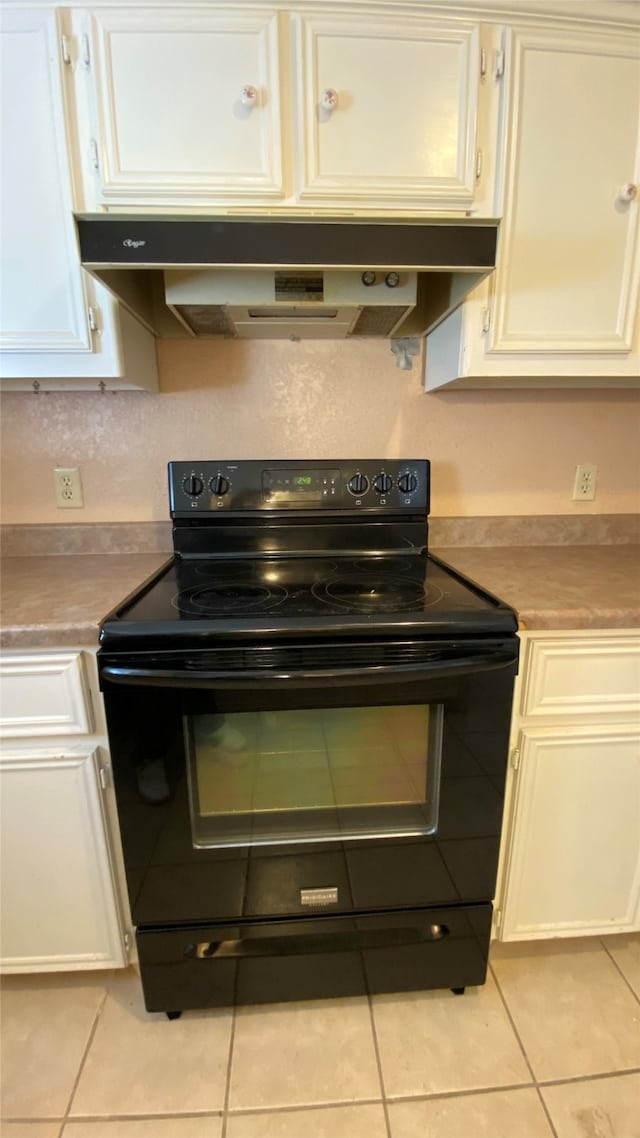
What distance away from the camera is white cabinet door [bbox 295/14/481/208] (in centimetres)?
102

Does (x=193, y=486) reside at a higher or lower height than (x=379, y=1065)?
higher

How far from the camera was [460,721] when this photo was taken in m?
0.97

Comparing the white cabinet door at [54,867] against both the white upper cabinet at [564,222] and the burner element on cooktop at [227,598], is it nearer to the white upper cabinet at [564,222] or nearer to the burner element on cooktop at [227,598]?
the burner element on cooktop at [227,598]

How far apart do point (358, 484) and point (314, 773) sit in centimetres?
75

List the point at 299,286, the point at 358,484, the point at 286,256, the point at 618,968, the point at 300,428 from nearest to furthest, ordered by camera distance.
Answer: the point at 286,256 < the point at 299,286 < the point at 618,968 < the point at 358,484 < the point at 300,428

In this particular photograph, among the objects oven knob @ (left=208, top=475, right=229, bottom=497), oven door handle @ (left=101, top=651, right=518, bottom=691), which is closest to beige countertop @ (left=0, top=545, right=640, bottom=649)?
oven door handle @ (left=101, top=651, right=518, bottom=691)

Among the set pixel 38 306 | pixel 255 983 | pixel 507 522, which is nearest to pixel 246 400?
pixel 38 306

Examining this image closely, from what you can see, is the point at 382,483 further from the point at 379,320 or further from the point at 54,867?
the point at 54,867

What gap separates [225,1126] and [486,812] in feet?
2.57

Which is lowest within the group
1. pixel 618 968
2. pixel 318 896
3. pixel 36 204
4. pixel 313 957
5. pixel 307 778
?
pixel 618 968

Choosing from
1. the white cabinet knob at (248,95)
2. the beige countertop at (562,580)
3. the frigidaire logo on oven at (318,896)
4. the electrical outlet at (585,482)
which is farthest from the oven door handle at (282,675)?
the white cabinet knob at (248,95)

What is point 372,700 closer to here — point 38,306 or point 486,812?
point 486,812

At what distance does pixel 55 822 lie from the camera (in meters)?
1.03

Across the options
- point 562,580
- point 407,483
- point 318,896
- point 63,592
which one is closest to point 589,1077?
point 318,896
